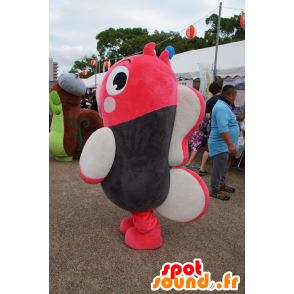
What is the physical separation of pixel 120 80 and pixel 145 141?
1.68 feet

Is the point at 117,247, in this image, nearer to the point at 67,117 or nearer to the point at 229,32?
the point at 67,117

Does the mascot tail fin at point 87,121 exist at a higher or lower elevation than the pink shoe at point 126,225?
higher

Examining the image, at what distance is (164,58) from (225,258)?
1821mm

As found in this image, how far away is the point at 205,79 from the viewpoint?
6.15 m

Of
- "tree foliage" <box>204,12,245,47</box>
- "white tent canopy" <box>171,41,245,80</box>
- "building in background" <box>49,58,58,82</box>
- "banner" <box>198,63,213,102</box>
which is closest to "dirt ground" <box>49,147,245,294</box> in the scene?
"banner" <box>198,63,213,102</box>

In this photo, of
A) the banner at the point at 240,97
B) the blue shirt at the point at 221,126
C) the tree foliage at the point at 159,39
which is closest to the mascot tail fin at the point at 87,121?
the blue shirt at the point at 221,126

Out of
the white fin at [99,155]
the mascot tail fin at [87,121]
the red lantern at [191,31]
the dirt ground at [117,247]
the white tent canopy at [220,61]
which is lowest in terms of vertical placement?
the dirt ground at [117,247]

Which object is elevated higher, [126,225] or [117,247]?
[126,225]

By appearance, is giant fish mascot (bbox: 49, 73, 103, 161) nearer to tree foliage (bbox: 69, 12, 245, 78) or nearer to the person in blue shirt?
the person in blue shirt

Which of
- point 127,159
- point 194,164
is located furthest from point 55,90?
point 127,159

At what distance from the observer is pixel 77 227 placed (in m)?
2.53

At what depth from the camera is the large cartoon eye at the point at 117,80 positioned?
1862mm

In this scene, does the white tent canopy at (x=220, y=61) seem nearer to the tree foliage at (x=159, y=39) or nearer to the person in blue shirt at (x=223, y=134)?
the person in blue shirt at (x=223, y=134)

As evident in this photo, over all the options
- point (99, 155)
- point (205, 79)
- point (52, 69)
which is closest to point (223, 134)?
point (99, 155)
